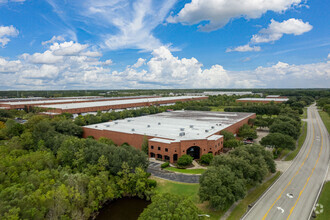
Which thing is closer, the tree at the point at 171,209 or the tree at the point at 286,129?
the tree at the point at 171,209

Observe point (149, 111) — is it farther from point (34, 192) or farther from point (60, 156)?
point (34, 192)

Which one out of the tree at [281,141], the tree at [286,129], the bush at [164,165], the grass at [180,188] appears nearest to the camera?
the grass at [180,188]

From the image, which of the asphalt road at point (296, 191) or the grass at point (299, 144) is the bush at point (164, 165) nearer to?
the asphalt road at point (296, 191)

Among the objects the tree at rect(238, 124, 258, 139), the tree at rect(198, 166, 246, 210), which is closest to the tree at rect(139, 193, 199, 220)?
the tree at rect(198, 166, 246, 210)

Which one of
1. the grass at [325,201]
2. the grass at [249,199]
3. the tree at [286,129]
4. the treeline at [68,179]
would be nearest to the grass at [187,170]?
the treeline at [68,179]

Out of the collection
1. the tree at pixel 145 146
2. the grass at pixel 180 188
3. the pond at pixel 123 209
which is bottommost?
the pond at pixel 123 209

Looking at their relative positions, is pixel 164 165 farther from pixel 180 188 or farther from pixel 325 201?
pixel 325 201

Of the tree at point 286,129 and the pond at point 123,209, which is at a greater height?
the tree at point 286,129

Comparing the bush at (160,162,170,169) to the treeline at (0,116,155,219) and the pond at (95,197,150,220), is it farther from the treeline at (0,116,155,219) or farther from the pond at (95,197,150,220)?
the pond at (95,197,150,220)

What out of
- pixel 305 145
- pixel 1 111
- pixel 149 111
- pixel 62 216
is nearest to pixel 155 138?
pixel 62 216
